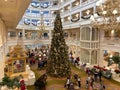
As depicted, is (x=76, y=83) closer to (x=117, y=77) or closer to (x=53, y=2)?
(x=117, y=77)

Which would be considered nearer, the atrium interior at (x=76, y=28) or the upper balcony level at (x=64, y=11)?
the atrium interior at (x=76, y=28)

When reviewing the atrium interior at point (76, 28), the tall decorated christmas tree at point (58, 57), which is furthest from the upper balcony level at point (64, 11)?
the tall decorated christmas tree at point (58, 57)

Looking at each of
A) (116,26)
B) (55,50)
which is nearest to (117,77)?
(55,50)

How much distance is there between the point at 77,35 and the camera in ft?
90.7

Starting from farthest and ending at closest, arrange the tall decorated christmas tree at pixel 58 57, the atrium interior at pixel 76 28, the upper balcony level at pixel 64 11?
the upper balcony level at pixel 64 11, the tall decorated christmas tree at pixel 58 57, the atrium interior at pixel 76 28

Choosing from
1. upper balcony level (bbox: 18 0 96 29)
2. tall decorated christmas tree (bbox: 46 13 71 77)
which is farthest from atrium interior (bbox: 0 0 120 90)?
tall decorated christmas tree (bbox: 46 13 71 77)

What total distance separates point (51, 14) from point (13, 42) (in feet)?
42.7

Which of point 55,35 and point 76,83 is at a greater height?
point 55,35

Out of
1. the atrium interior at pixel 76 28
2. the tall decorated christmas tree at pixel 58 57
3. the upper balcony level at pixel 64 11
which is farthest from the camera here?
the upper balcony level at pixel 64 11

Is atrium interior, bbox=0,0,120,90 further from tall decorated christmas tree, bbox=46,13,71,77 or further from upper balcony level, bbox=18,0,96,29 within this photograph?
tall decorated christmas tree, bbox=46,13,71,77

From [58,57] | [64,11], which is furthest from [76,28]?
[58,57]

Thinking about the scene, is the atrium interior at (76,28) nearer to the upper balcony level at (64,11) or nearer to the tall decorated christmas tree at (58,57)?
the upper balcony level at (64,11)

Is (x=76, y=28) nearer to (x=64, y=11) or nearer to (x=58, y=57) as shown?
(x=64, y=11)

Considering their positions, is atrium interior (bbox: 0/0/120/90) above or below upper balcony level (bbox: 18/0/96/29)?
below
